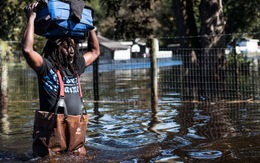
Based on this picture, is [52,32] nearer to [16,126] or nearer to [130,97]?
[16,126]

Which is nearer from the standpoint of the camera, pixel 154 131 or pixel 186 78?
pixel 154 131

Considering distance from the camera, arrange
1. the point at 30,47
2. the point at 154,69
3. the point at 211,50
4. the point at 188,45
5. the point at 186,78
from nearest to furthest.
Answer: the point at 30,47 < the point at 154,69 < the point at 186,78 < the point at 211,50 < the point at 188,45

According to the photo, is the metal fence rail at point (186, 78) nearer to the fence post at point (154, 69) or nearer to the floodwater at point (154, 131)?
the fence post at point (154, 69)

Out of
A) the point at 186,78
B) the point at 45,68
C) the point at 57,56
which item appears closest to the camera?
the point at 45,68

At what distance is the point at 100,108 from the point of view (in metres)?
11.9

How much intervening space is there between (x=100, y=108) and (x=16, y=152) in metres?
5.22

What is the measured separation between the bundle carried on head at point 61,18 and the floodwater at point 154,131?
4.49ft

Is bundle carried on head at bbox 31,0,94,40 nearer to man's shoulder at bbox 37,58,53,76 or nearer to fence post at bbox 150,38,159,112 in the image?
man's shoulder at bbox 37,58,53,76

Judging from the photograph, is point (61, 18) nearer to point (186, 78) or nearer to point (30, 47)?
point (30, 47)

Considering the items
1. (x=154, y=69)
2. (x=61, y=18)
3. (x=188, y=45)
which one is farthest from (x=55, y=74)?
(x=188, y=45)

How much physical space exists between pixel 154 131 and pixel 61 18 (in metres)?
3.72

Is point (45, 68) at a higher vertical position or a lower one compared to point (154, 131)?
higher

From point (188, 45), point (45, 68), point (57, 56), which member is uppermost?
point (188, 45)

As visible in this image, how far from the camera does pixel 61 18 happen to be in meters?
5.05
